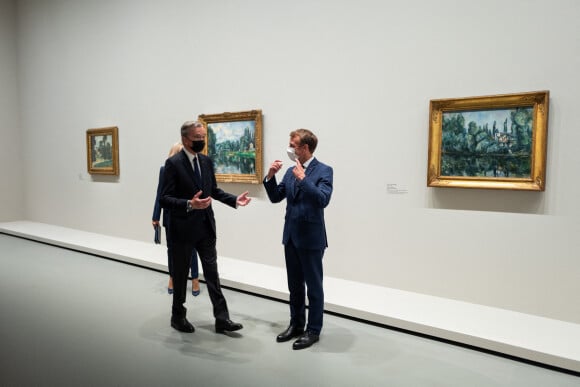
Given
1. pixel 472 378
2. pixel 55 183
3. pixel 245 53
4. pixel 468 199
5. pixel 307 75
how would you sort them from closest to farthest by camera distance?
pixel 472 378, pixel 468 199, pixel 307 75, pixel 245 53, pixel 55 183

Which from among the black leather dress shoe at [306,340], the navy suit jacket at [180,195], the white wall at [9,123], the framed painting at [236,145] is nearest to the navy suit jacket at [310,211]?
the black leather dress shoe at [306,340]

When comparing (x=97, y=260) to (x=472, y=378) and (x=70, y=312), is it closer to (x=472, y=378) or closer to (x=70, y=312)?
(x=70, y=312)

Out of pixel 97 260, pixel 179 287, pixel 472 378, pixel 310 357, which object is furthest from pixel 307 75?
pixel 97 260

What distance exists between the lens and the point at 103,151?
9.95 metres

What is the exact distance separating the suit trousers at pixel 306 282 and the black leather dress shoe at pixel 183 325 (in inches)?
46.1

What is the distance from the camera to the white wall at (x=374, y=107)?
4.74 m

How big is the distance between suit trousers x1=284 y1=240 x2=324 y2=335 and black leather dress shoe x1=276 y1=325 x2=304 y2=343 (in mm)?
45

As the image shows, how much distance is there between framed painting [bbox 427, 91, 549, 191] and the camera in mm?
4711

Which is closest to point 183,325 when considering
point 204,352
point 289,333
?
point 204,352

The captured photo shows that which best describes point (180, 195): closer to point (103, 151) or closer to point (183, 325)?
point (183, 325)

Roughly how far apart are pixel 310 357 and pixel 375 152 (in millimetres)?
3019

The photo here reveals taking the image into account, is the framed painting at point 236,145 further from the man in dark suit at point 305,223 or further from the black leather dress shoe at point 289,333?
the black leather dress shoe at point 289,333

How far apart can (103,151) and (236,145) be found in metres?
4.33

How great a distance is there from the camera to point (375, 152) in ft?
19.3
